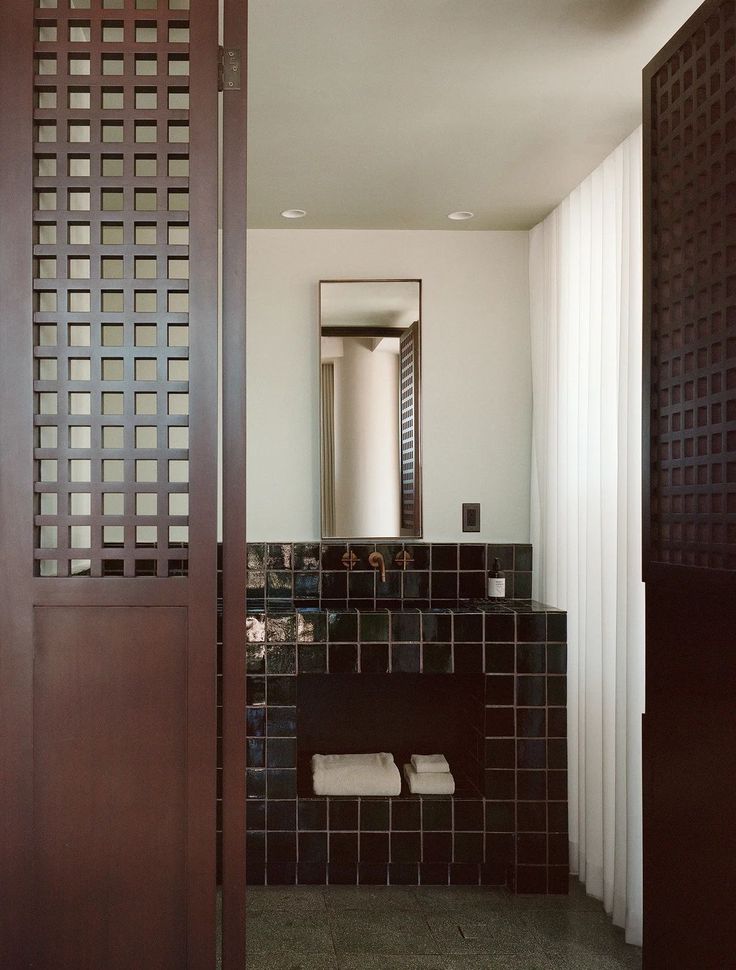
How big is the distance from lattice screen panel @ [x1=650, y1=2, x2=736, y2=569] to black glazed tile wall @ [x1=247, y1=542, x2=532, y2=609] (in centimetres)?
156

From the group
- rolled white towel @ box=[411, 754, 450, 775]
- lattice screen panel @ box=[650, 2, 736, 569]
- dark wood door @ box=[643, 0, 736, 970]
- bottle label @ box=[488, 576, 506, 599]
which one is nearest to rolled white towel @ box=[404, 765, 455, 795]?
rolled white towel @ box=[411, 754, 450, 775]

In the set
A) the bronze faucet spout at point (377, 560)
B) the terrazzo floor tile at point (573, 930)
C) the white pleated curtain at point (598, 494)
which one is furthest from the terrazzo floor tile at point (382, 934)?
the bronze faucet spout at point (377, 560)

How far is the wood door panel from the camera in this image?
4.72 feet

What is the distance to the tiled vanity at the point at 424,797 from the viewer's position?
302 centimetres

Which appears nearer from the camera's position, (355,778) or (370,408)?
(355,778)

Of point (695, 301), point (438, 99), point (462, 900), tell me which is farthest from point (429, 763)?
point (438, 99)

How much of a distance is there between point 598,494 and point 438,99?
1429 mm

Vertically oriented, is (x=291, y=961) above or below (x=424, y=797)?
below

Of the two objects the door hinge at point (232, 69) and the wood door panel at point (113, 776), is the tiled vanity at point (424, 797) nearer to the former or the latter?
the wood door panel at point (113, 776)

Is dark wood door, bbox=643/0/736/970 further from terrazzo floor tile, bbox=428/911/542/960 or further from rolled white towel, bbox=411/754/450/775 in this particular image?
rolled white towel, bbox=411/754/450/775

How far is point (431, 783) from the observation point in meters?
3.13

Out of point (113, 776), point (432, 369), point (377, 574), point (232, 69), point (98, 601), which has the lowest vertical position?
point (113, 776)

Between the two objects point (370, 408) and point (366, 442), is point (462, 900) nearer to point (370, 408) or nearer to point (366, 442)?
point (366, 442)

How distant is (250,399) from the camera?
357 cm
